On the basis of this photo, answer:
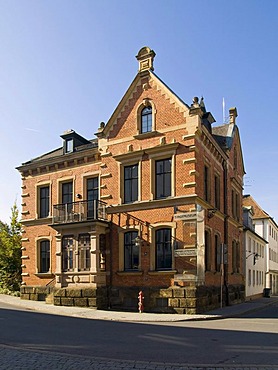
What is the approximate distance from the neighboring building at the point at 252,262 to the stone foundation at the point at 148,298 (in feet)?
40.0

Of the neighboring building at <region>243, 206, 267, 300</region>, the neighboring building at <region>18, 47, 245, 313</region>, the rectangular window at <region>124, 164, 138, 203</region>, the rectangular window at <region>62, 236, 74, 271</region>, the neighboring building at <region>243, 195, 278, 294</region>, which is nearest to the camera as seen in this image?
the neighboring building at <region>18, 47, 245, 313</region>

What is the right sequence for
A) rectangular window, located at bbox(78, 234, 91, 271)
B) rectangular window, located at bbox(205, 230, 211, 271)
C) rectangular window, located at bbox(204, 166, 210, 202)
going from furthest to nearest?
rectangular window, located at bbox(204, 166, 210, 202)
rectangular window, located at bbox(78, 234, 91, 271)
rectangular window, located at bbox(205, 230, 211, 271)

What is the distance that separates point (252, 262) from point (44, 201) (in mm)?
20738

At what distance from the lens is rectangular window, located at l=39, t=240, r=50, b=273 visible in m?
27.3

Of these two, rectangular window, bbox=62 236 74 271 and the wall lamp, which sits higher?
the wall lamp

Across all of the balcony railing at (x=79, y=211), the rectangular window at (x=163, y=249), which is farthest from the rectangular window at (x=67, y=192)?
the rectangular window at (x=163, y=249)

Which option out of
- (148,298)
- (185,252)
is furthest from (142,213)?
(148,298)

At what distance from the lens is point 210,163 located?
2434 cm

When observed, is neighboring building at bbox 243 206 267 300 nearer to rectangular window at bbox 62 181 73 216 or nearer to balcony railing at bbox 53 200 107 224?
balcony railing at bbox 53 200 107 224

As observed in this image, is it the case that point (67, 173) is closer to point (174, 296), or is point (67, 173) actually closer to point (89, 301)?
point (89, 301)

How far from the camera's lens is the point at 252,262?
3806cm

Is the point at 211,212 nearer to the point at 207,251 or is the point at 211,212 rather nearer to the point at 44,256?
the point at 207,251

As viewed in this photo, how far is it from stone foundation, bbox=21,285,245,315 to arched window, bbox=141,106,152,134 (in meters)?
8.93

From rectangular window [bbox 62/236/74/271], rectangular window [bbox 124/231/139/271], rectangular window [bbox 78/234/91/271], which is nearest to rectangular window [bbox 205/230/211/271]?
rectangular window [bbox 124/231/139/271]
